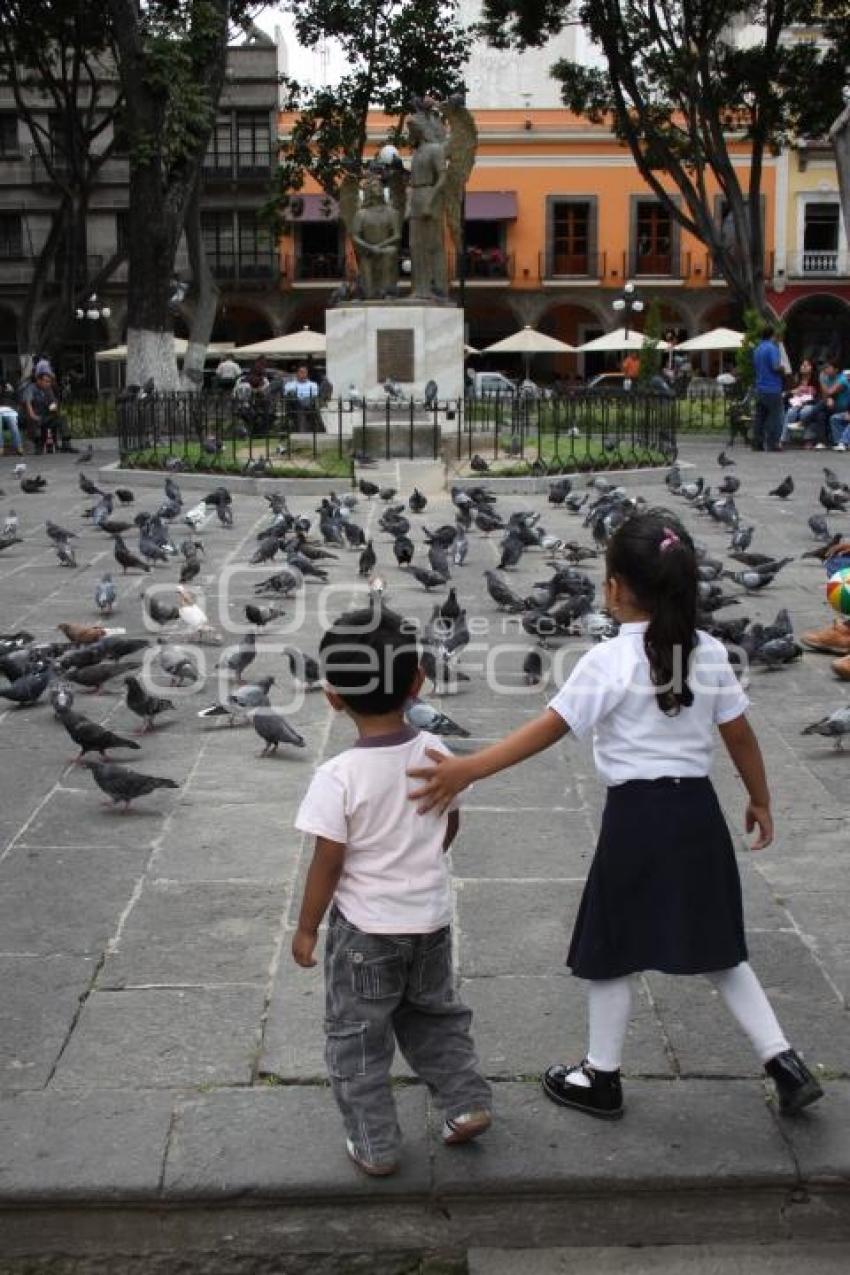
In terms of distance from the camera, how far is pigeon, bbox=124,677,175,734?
6.88 meters

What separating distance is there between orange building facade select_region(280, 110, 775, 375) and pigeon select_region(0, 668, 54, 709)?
129 ft

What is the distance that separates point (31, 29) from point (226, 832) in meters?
24.1

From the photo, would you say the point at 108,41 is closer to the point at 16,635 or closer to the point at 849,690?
the point at 16,635

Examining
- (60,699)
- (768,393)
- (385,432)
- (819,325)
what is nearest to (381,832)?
(60,699)

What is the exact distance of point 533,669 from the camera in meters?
7.72

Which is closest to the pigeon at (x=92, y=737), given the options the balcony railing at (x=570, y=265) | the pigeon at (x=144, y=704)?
the pigeon at (x=144, y=704)

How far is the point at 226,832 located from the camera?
5598 millimetres

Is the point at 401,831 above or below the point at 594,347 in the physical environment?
below

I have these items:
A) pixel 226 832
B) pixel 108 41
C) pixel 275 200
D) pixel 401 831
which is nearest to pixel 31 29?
pixel 108 41

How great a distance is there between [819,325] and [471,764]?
150 ft

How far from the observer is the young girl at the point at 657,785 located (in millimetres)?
3312

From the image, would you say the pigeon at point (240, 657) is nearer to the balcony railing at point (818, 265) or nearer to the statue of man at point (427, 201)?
the statue of man at point (427, 201)

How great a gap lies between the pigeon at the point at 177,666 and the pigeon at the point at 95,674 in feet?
0.66

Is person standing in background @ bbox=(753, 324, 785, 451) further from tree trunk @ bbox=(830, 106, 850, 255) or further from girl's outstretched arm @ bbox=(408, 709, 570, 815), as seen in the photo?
girl's outstretched arm @ bbox=(408, 709, 570, 815)
